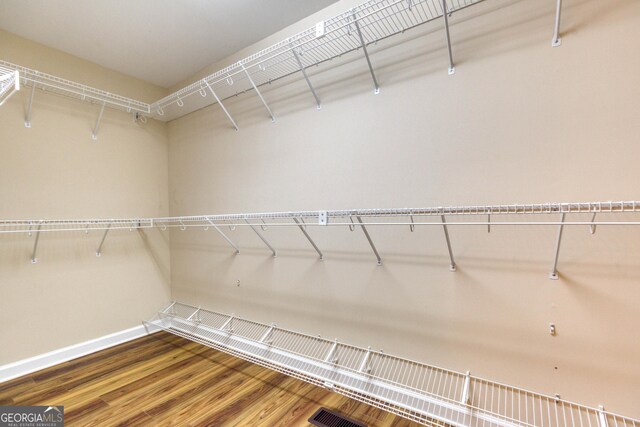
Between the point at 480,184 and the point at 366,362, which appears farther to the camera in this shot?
the point at 366,362

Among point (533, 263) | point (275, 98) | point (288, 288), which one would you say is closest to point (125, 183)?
point (275, 98)

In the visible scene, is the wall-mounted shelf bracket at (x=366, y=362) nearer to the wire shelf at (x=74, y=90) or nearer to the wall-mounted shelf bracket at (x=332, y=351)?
the wall-mounted shelf bracket at (x=332, y=351)

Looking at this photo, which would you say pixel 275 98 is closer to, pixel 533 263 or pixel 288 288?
pixel 288 288

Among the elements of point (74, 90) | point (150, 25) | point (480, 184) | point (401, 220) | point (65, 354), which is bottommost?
point (65, 354)

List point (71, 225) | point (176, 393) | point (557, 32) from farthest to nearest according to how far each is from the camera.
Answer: point (71, 225)
point (176, 393)
point (557, 32)

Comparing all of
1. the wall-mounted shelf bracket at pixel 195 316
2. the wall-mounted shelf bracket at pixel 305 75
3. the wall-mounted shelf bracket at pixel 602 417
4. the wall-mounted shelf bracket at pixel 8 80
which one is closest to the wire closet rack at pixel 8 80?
the wall-mounted shelf bracket at pixel 8 80

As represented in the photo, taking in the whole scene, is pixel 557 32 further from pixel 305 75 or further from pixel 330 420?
pixel 330 420

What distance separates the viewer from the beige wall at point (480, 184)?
109cm

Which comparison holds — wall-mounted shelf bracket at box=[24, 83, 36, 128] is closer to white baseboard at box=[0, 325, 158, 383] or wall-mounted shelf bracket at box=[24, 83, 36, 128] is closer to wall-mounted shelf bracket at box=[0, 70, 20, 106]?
wall-mounted shelf bracket at box=[0, 70, 20, 106]

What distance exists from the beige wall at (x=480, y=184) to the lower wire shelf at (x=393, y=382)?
2.4 inches

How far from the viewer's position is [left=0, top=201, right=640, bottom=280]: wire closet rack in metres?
0.94

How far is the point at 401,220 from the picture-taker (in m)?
1.54

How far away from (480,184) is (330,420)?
1295 millimetres

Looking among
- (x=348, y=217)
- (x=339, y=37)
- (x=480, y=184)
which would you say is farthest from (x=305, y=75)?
(x=480, y=184)
